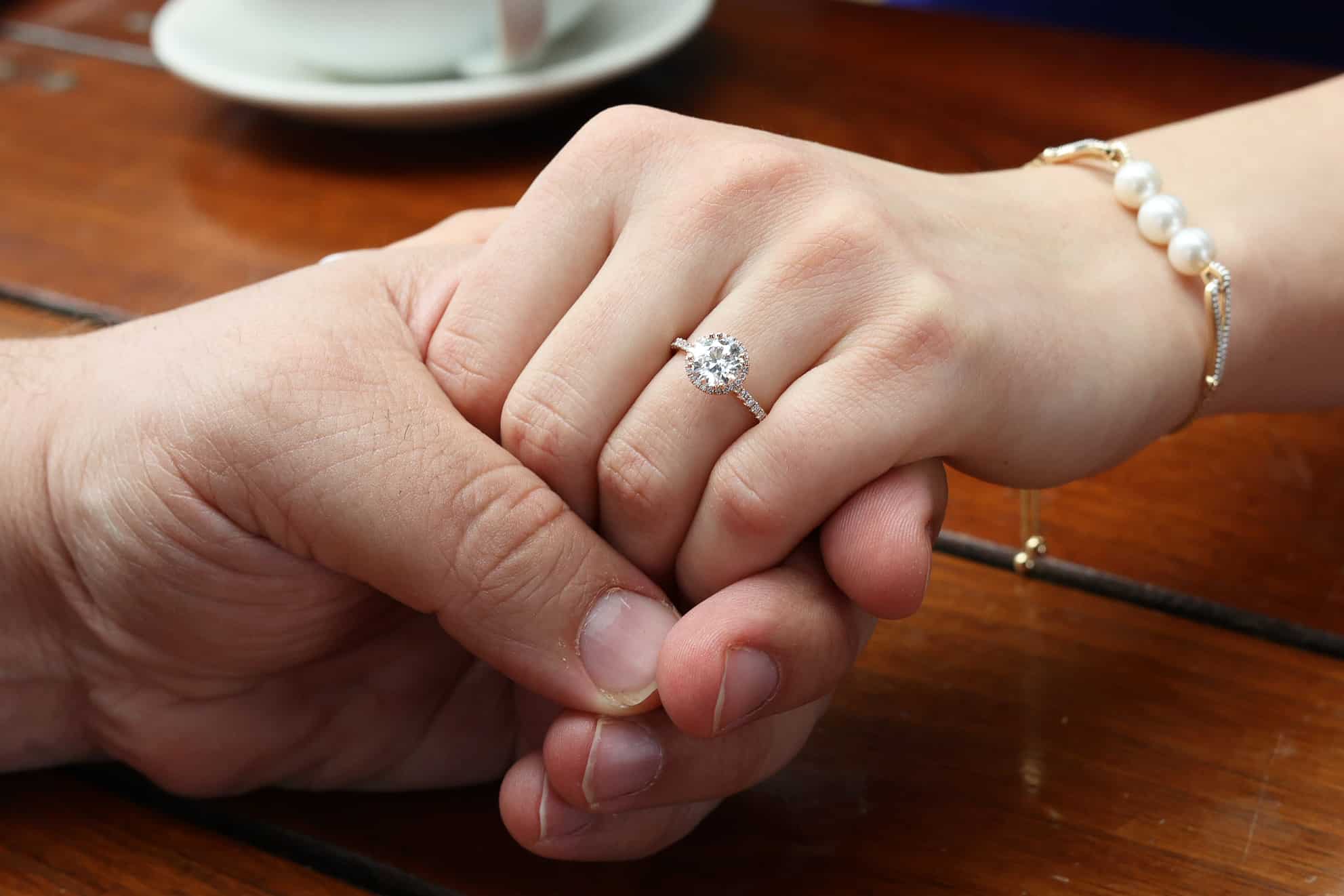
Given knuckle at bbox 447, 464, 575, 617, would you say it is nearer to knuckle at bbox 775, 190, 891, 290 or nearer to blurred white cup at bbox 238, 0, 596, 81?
knuckle at bbox 775, 190, 891, 290

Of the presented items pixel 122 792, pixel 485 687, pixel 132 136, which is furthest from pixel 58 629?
pixel 132 136

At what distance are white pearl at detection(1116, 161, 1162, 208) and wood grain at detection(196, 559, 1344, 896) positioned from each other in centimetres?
19

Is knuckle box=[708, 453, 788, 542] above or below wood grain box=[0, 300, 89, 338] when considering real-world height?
above

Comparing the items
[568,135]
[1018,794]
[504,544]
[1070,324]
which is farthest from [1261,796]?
[568,135]

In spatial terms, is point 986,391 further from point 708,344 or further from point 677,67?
point 677,67

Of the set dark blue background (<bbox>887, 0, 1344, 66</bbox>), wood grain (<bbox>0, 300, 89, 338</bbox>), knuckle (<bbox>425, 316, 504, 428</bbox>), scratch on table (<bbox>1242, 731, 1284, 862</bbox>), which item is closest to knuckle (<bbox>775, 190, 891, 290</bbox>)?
knuckle (<bbox>425, 316, 504, 428</bbox>)

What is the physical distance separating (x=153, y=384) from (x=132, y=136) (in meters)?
0.66

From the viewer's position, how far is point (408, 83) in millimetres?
1018

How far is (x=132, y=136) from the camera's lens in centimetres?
105

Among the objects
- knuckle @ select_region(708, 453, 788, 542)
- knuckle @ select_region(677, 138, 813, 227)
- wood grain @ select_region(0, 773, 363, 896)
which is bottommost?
wood grain @ select_region(0, 773, 363, 896)

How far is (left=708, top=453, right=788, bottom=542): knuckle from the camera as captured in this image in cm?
46

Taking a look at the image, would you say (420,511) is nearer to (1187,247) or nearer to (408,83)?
(1187,247)

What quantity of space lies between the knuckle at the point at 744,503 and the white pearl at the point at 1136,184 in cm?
25

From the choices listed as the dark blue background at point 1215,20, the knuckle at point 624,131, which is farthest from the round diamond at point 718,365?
the dark blue background at point 1215,20
